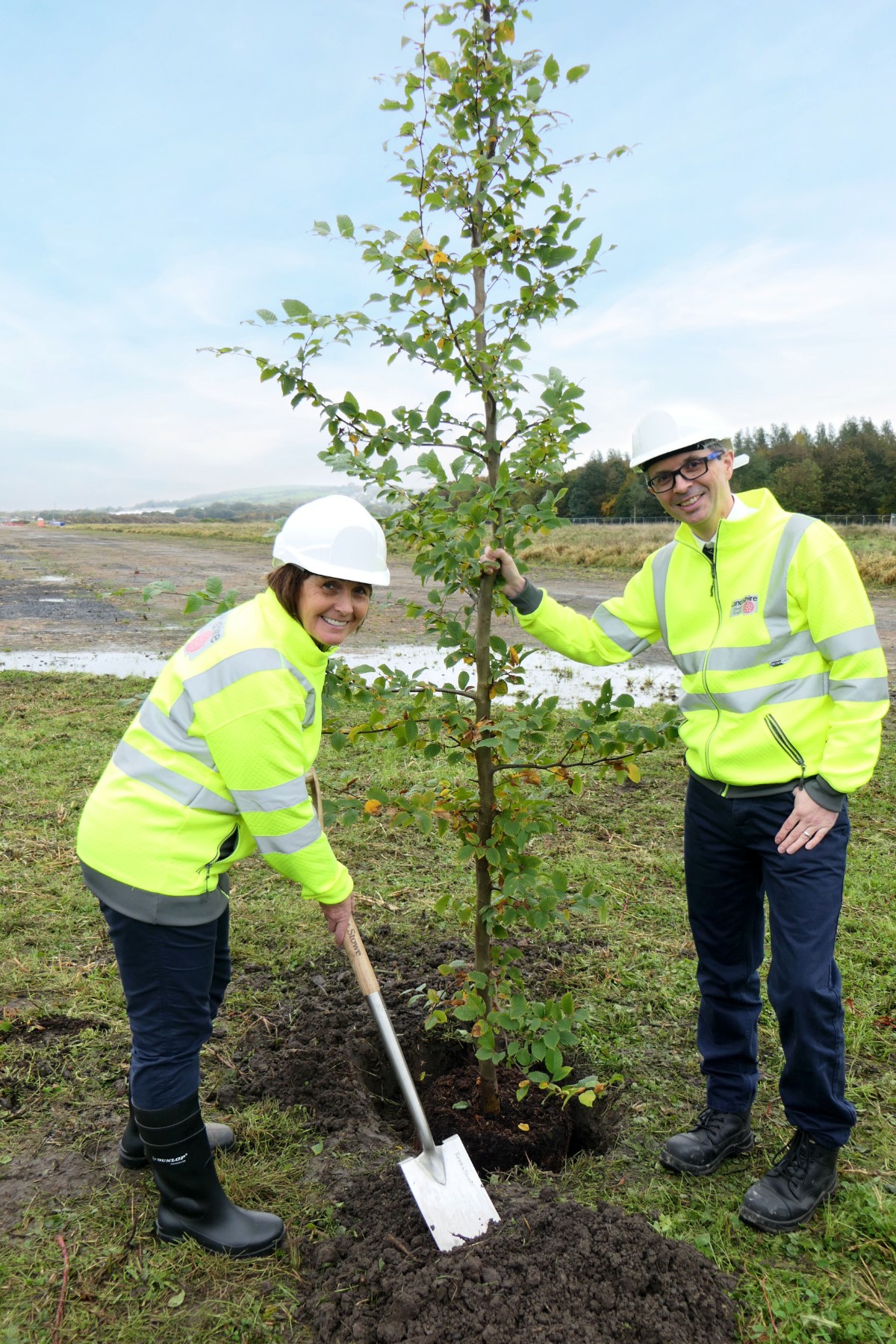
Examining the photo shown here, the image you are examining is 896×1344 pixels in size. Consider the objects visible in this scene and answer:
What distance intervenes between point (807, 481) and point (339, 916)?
61825 millimetres

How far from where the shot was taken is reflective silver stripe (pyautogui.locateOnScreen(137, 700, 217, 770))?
7.39ft

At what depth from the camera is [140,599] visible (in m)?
8.11

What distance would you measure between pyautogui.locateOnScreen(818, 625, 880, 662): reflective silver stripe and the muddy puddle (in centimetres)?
600

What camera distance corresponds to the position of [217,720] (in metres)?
2.19

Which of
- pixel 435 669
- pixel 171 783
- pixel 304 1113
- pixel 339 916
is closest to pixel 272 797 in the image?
pixel 171 783

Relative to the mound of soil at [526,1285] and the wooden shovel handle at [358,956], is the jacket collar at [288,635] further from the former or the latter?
the mound of soil at [526,1285]

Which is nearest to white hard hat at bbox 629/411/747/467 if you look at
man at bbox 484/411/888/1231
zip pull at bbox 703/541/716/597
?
man at bbox 484/411/888/1231

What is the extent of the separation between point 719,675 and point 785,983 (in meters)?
0.90

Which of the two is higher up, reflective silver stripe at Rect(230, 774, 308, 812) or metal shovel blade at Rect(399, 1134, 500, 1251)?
reflective silver stripe at Rect(230, 774, 308, 812)

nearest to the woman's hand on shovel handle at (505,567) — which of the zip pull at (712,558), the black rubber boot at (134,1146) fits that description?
the zip pull at (712,558)

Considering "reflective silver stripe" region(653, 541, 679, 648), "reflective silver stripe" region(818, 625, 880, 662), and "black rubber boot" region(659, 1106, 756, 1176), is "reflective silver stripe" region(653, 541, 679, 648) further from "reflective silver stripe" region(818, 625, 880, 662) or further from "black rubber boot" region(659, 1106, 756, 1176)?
"black rubber boot" region(659, 1106, 756, 1176)

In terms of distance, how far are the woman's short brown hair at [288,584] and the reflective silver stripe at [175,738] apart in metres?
0.42

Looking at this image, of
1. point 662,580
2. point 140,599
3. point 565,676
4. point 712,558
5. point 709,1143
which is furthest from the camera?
point 565,676

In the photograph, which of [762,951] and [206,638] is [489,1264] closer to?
[762,951]
